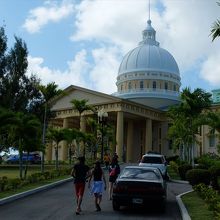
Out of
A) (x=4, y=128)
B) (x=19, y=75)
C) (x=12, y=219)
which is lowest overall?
(x=12, y=219)

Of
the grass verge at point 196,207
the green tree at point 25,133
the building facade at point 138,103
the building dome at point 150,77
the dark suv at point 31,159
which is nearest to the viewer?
the grass verge at point 196,207

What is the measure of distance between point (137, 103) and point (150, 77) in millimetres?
15112

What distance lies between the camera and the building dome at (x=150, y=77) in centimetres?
8075

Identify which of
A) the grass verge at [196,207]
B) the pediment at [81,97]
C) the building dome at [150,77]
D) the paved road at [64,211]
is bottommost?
the paved road at [64,211]

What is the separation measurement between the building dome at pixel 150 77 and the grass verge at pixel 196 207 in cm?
6204

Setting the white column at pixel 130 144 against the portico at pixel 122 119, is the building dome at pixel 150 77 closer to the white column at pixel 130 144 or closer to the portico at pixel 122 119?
the portico at pixel 122 119

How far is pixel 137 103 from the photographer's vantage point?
67.9 m

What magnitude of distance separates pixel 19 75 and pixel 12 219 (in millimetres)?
34240

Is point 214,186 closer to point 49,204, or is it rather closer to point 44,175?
point 49,204

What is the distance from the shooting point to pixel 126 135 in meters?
77.9

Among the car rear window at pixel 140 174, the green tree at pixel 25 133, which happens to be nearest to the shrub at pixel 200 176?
the car rear window at pixel 140 174

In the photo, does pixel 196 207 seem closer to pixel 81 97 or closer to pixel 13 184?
pixel 13 184

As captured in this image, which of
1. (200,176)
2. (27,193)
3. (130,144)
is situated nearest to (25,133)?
(27,193)

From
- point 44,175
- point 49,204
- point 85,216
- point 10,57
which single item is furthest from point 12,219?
point 10,57
